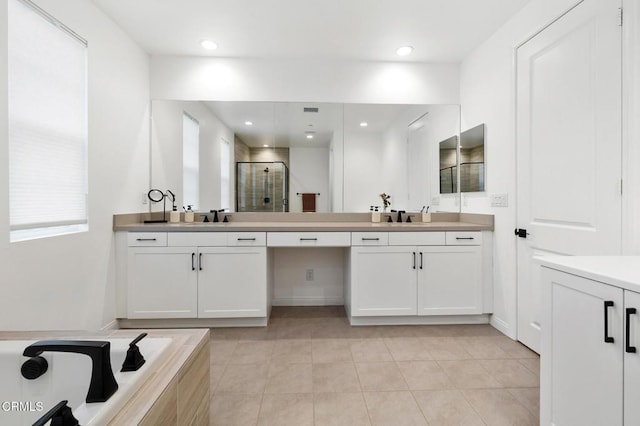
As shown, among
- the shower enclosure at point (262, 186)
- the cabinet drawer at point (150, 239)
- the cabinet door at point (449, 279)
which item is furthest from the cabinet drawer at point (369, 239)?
the cabinet drawer at point (150, 239)

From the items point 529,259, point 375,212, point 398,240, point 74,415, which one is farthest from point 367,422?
point 375,212

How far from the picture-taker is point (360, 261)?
2617 millimetres

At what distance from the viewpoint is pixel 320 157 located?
316 cm

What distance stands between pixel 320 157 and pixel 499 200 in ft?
5.43

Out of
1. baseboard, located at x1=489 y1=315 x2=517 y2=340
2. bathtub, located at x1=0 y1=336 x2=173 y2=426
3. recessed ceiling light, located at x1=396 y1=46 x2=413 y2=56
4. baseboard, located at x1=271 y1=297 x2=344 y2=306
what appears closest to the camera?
bathtub, located at x1=0 y1=336 x2=173 y2=426


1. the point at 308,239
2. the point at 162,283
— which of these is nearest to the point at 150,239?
the point at 162,283

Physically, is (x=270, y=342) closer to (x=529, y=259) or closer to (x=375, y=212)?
(x=375, y=212)

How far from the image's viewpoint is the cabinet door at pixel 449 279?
2.64 meters

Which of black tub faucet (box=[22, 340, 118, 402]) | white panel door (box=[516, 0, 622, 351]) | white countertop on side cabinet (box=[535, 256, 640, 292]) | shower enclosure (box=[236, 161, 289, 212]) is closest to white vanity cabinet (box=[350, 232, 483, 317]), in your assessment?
white panel door (box=[516, 0, 622, 351])

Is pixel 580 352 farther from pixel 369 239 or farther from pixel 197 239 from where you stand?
pixel 197 239

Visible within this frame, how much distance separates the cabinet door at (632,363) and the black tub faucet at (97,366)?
1522mm

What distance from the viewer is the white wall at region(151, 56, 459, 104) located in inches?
118

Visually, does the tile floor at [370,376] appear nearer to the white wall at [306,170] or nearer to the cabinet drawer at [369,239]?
the cabinet drawer at [369,239]

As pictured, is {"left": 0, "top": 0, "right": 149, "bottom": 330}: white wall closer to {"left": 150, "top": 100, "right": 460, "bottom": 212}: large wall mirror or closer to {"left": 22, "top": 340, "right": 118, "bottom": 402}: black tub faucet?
{"left": 150, "top": 100, "right": 460, "bottom": 212}: large wall mirror
